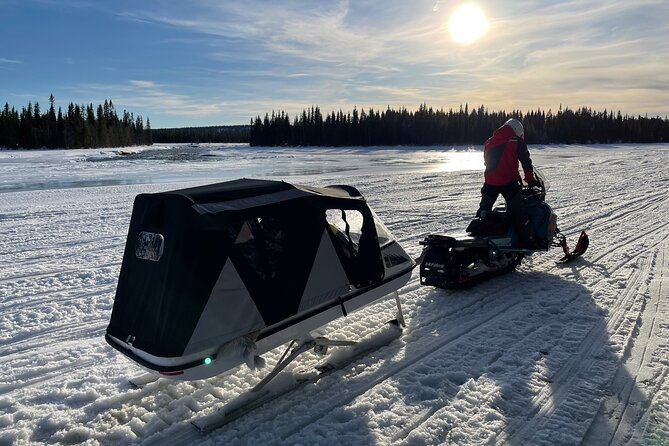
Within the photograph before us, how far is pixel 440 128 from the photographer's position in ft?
300

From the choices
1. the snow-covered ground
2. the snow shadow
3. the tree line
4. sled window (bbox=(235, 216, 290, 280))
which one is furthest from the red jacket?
the tree line

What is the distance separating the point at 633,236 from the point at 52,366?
9.63m

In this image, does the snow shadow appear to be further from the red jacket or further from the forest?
the forest

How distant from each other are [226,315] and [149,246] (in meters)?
0.79

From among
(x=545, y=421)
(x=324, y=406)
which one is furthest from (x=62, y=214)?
(x=545, y=421)

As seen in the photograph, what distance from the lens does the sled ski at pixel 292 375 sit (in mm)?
3675

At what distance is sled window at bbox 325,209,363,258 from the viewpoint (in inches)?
177

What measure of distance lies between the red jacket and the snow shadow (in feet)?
5.02

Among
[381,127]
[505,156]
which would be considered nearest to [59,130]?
[381,127]

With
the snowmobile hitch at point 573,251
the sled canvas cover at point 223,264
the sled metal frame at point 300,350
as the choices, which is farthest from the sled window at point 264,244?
the snowmobile hitch at point 573,251

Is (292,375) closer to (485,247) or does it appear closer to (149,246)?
(149,246)

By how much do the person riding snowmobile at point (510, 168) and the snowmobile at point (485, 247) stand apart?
0.12 m

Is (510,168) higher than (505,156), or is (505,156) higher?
(505,156)

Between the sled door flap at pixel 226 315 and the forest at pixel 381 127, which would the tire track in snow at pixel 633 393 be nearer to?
the sled door flap at pixel 226 315
